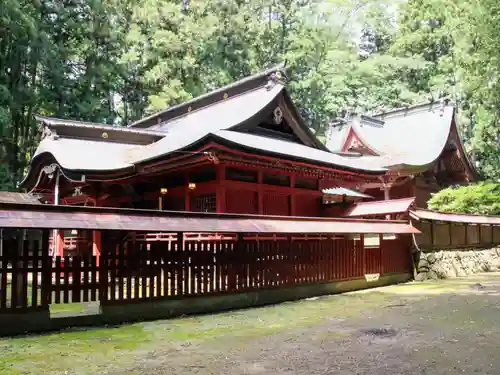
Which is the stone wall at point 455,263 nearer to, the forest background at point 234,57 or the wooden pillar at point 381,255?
the wooden pillar at point 381,255

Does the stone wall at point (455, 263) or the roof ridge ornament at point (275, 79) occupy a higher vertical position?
the roof ridge ornament at point (275, 79)

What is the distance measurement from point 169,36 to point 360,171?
65.5ft

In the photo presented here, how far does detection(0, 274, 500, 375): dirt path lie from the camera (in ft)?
17.1

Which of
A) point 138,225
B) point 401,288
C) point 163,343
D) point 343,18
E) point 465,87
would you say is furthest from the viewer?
point 343,18

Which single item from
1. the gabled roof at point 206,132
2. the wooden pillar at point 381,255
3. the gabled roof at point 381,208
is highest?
the gabled roof at point 206,132

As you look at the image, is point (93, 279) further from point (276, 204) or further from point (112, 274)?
point (276, 204)

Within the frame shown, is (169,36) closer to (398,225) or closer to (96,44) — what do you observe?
(96,44)

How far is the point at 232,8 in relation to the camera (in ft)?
110

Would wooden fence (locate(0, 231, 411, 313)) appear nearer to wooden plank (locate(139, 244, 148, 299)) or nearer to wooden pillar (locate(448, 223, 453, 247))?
wooden plank (locate(139, 244, 148, 299))

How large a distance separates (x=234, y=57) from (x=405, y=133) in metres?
13.8

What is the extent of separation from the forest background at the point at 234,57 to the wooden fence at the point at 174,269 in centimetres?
1196

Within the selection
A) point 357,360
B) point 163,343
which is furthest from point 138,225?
point 357,360

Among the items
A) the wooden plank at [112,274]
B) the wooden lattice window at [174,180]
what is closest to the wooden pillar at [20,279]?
the wooden plank at [112,274]

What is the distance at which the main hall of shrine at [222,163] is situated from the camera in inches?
523
